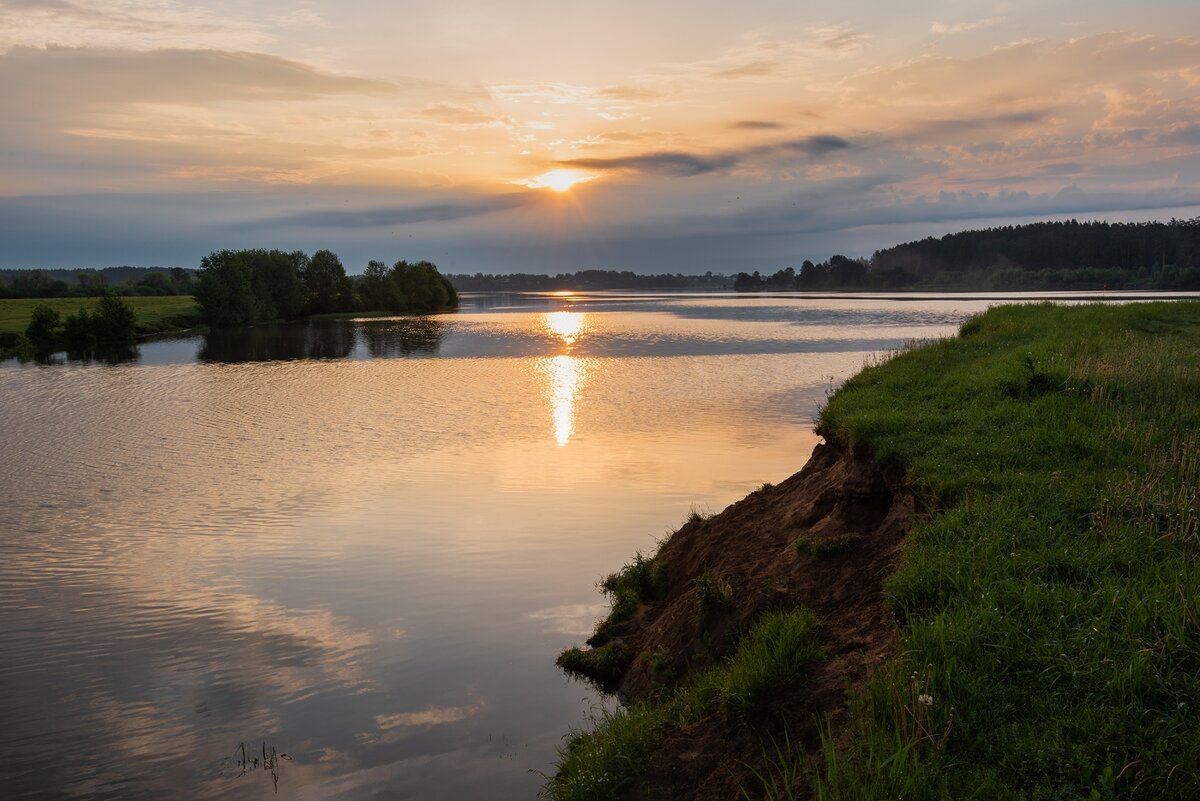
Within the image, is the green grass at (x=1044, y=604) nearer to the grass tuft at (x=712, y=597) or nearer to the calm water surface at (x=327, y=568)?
the grass tuft at (x=712, y=597)

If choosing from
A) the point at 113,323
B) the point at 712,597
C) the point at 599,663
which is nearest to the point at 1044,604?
the point at 712,597

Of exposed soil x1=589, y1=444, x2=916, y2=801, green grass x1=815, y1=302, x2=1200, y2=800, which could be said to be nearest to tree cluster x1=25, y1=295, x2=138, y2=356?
exposed soil x1=589, y1=444, x2=916, y2=801

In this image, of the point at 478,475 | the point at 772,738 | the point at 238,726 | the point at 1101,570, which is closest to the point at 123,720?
the point at 238,726

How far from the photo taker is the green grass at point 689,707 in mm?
7465

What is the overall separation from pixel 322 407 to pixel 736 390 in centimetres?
1905

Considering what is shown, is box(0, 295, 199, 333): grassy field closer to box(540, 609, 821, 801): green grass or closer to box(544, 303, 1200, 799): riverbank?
box(544, 303, 1200, 799): riverbank

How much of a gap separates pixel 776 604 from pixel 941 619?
2841 mm

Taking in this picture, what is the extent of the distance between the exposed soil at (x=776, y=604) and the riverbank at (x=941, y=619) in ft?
0.11

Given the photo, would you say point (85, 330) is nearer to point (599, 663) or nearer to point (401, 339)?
point (401, 339)

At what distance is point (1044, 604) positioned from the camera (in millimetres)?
7000

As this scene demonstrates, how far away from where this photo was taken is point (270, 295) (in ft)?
418

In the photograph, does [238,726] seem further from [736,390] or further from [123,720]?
[736,390]

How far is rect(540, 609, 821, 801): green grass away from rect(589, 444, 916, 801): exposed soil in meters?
0.15

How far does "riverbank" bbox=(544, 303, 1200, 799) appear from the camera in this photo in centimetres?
568
